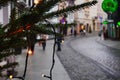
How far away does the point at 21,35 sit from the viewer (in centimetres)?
179

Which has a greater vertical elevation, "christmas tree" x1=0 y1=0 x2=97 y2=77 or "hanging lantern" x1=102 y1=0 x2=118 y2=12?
"hanging lantern" x1=102 y1=0 x2=118 y2=12

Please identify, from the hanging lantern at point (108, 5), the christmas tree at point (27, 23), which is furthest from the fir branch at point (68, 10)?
the hanging lantern at point (108, 5)

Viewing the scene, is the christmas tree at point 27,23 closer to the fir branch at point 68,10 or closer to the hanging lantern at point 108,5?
the fir branch at point 68,10

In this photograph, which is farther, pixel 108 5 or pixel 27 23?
pixel 108 5

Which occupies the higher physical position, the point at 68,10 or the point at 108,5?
the point at 108,5

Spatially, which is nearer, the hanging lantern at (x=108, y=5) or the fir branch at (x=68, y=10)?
the fir branch at (x=68, y=10)

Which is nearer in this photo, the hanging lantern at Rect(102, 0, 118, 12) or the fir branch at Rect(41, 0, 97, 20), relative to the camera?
the fir branch at Rect(41, 0, 97, 20)

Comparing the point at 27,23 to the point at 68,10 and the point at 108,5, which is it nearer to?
the point at 68,10

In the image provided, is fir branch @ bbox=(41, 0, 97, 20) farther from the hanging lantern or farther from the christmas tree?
the hanging lantern

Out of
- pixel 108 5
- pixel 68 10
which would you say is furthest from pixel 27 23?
pixel 108 5

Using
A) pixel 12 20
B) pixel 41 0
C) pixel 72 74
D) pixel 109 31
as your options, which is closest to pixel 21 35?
pixel 12 20

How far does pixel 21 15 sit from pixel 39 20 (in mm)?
83

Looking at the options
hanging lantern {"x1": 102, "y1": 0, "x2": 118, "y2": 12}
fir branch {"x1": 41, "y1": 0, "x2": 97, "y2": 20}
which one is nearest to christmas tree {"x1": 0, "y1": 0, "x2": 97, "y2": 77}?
fir branch {"x1": 41, "y1": 0, "x2": 97, "y2": 20}

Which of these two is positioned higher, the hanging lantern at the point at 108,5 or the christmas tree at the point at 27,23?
the hanging lantern at the point at 108,5
